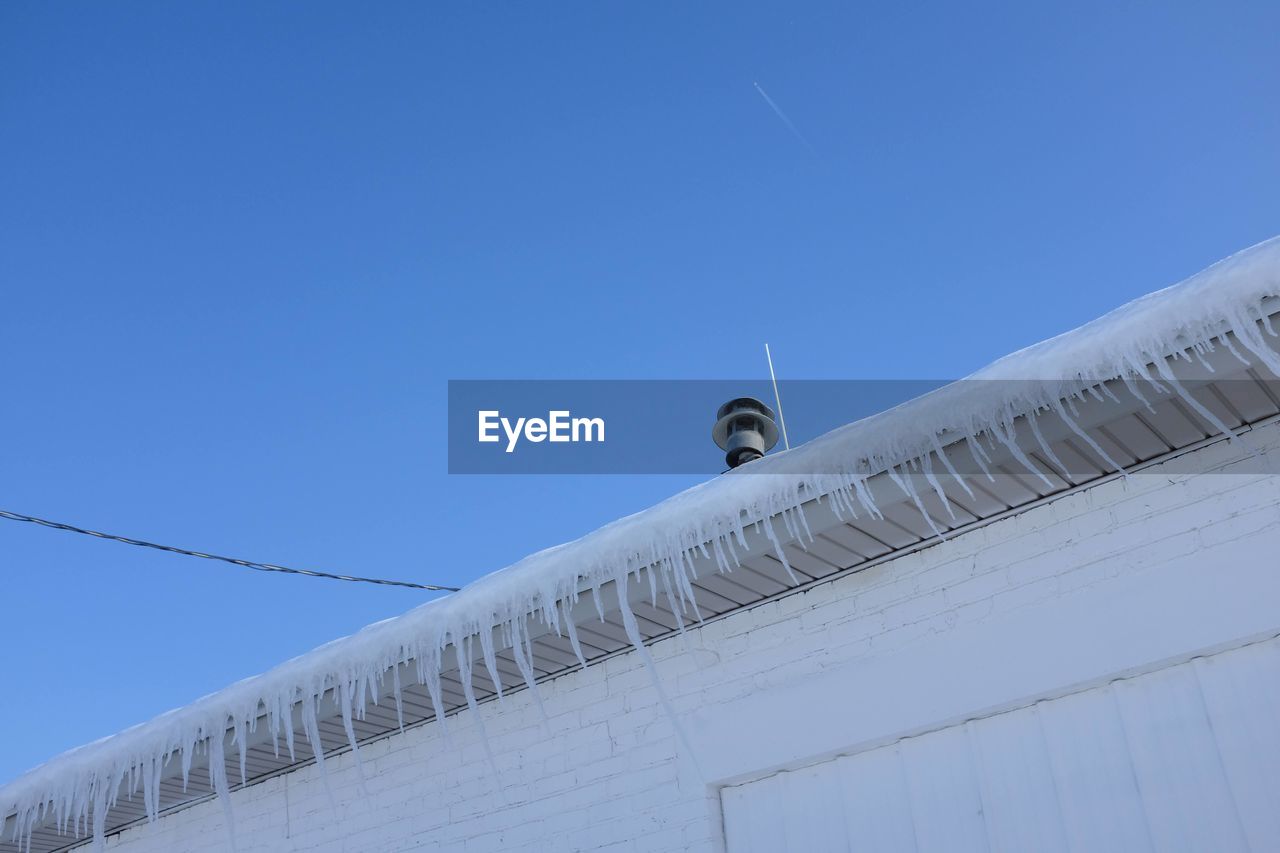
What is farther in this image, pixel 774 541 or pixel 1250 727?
pixel 774 541

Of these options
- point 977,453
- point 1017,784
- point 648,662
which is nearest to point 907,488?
point 977,453

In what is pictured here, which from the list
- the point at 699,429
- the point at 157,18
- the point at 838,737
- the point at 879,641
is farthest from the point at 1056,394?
the point at 157,18

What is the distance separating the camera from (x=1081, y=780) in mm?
3166

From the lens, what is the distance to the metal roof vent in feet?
23.3

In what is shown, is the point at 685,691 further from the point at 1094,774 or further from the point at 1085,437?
the point at 1085,437

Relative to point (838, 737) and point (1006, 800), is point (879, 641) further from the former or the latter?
point (1006, 800)

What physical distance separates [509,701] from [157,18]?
9.91 metres

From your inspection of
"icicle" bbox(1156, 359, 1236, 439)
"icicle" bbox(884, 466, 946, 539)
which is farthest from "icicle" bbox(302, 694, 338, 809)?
"icicle" bbox(1156, 359, 1236, 439)

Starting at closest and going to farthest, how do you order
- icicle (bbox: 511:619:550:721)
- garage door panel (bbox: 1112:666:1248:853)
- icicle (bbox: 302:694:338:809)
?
garage door panel (bbox: 1112:666:1248:853) < icicle (bbox: 511:619:550:721) < icicle (bbox: 302:694:338:809)

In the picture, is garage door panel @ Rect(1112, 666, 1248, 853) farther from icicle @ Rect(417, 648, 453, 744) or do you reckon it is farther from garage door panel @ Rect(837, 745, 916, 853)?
icicle @ Rect(417, 648, 453, 744)

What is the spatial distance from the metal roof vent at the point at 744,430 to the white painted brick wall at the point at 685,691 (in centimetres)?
297

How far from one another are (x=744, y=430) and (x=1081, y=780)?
420cm

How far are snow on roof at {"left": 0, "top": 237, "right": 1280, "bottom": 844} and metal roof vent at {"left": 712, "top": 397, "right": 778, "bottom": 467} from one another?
3206mm

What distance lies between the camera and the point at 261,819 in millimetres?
5141
